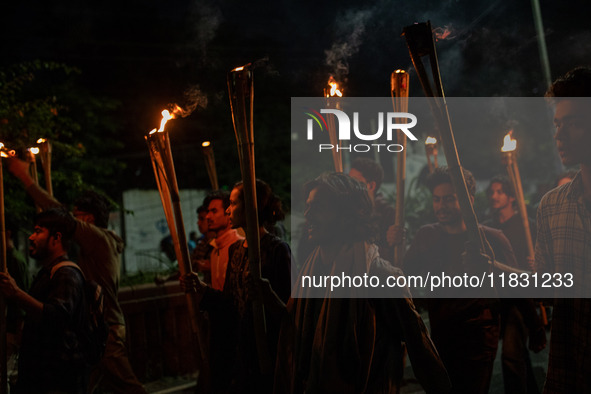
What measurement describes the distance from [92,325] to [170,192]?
103 cm

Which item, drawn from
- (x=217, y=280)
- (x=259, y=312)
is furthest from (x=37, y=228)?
(x=259, y=312)

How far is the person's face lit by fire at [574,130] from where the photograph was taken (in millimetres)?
2523

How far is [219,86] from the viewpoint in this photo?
1338 cm

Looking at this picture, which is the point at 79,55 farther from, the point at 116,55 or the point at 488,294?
the point at 488,294

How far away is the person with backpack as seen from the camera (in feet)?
11.3

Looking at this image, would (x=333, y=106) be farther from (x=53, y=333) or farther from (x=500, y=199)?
(x=500, y=199)

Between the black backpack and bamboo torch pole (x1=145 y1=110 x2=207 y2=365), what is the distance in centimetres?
60

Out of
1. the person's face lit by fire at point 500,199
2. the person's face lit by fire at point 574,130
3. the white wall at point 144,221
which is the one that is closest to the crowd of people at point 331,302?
the person's face lit by fire at point 574,130

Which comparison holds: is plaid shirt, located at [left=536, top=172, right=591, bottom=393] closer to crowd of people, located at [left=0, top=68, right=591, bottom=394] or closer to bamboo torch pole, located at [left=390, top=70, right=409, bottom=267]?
Result: crowd of people, located at [left=0, top=68, right=591, bottom=394]

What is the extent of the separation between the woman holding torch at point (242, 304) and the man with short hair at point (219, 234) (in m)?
0.43

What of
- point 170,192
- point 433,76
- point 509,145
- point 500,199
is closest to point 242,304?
point 170,192

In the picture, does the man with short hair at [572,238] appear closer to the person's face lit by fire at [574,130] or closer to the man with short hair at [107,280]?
the person's face lit by fire at [574,130]

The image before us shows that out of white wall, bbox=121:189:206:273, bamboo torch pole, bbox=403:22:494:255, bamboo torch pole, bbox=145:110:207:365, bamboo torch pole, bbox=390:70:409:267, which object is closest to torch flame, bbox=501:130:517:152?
bamboo torch pole, bbox=390:70:409:267

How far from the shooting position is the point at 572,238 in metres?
2.58
